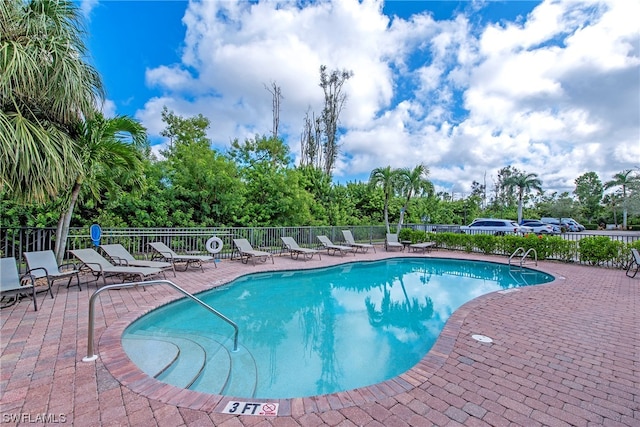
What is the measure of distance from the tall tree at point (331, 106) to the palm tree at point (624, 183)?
3624cm

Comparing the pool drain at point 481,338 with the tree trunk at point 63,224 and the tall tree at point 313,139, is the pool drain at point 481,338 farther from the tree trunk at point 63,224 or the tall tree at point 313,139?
the tall tree at point 313,139

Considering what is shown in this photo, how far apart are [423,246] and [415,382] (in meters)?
11.7

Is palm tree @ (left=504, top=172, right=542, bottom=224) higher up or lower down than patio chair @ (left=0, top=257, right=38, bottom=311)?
higher up

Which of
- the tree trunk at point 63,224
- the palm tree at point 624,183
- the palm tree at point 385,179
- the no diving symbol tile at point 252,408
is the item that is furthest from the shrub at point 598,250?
the palm tree at point 624,183

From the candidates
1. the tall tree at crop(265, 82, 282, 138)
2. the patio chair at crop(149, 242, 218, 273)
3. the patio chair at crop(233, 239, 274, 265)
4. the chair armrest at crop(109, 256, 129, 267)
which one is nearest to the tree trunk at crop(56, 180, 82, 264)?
the chair armrest at crop(109, 256, 129, 267)

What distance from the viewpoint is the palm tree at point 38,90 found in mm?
4055

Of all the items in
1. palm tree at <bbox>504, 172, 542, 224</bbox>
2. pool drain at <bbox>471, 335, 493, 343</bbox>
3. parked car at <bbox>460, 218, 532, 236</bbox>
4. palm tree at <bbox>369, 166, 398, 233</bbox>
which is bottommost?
pool drain at <bbox>471, 335, 493, 343</bbox>

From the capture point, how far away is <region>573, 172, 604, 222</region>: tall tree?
43281mm

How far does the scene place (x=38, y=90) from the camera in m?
4.55

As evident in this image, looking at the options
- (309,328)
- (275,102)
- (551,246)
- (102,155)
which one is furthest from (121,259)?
(275,102)

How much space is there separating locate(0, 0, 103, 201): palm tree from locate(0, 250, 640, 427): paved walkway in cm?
218

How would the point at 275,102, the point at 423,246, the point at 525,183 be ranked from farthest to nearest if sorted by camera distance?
the point at 525,183 → the point at 275,102 → the point at 423,246

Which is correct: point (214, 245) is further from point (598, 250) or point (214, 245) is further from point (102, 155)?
point (598, 250)

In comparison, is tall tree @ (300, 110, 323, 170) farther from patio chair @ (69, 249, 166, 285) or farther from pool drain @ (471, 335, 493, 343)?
pool drain @ (471, 335, 493, 343)
